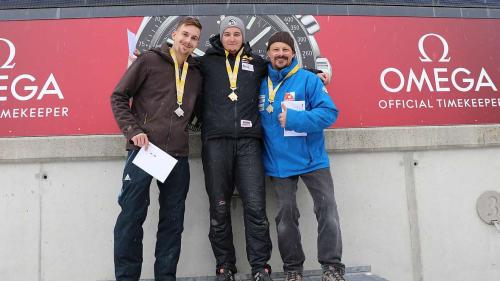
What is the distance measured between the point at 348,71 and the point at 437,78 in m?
0.88

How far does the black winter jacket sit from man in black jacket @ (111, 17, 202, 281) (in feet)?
0.43

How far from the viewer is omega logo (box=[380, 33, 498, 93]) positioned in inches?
158

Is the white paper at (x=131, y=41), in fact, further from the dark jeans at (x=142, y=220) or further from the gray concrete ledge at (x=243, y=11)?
the dark jeans at (x=142, y=220)

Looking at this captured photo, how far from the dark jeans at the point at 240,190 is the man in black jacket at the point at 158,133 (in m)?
0.22

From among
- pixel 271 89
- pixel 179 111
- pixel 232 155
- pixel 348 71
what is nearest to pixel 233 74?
pixel 271 89

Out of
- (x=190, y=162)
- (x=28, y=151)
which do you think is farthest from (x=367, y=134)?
(x=28, y=151)

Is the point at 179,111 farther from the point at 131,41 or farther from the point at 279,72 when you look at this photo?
the point at 131,41

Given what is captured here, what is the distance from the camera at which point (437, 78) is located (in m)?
4.07

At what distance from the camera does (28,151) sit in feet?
11.7

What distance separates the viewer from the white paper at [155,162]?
287cm

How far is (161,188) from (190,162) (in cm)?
57

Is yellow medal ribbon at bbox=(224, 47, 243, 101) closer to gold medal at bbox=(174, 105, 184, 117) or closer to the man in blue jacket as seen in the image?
the man in blue jacket

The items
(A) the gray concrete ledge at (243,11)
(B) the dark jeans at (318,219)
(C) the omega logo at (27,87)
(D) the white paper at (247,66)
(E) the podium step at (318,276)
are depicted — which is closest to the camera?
(B) the dark jeans at (318,219)

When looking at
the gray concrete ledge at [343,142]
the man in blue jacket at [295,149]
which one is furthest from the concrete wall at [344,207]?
the man in blue jacket at [295,149]
